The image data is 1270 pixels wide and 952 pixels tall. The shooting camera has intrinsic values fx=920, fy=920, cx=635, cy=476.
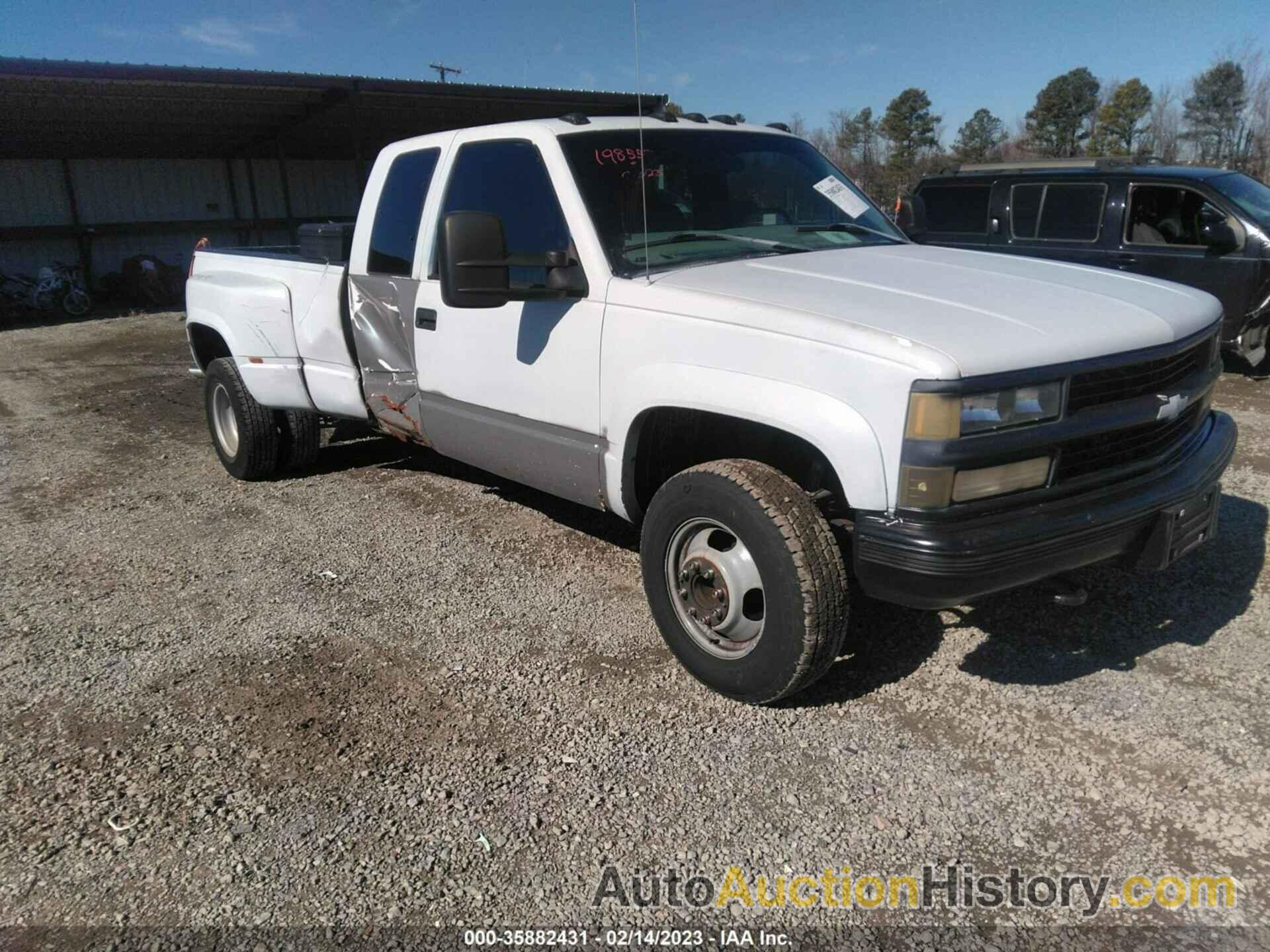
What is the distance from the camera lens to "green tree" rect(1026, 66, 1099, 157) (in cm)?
4650

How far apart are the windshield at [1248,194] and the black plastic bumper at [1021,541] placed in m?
5.88

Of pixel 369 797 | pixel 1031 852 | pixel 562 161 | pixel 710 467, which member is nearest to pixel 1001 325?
pixel 710 467

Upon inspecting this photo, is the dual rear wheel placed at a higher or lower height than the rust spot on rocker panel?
lower

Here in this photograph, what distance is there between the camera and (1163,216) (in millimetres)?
7836

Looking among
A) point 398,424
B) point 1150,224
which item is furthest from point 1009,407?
point 1150,224

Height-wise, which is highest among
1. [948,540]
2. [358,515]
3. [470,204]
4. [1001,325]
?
[470,204]

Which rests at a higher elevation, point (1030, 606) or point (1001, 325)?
point (1001, 325)

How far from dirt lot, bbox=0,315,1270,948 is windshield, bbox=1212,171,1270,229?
376 cm

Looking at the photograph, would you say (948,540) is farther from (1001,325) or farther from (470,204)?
(470,204)

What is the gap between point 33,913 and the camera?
92.2 inches

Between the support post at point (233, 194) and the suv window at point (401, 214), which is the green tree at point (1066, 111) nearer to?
the support post at point (233, 194)

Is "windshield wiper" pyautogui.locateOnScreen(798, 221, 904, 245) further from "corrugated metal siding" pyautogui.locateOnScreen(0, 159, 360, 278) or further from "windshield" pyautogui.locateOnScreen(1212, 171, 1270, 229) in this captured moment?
"corrugated metal siding" pyautogui.locateOnScreen(0, 159, 360, 278)

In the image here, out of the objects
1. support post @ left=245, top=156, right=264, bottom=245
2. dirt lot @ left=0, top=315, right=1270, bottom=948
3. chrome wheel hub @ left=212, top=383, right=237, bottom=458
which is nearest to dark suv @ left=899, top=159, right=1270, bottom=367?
dirt lot @ left=0, top=315, right=1270, bottom=948

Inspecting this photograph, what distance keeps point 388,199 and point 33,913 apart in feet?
11.2
